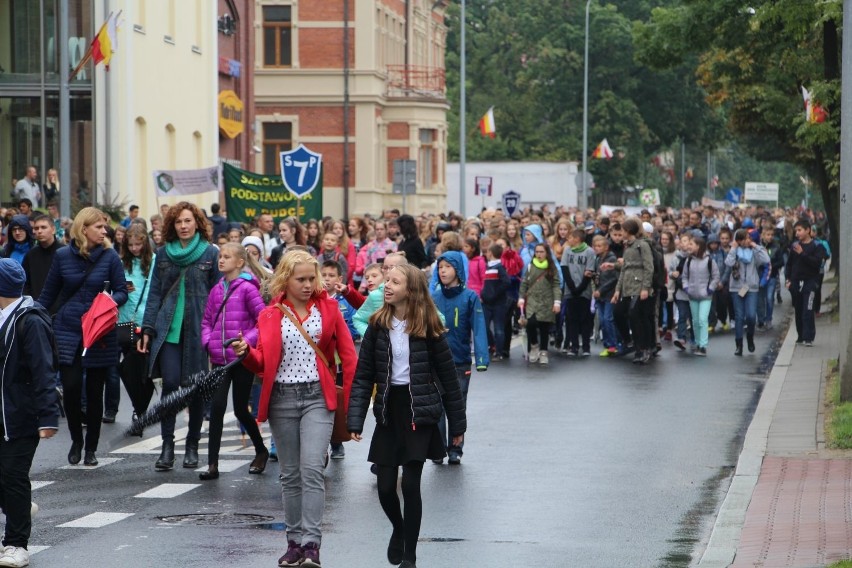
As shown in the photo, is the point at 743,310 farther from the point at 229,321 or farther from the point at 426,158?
the point at 426,158

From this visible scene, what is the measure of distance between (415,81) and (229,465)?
2098 inches

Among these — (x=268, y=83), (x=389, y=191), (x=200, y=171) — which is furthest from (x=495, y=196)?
(x=200, y=171)

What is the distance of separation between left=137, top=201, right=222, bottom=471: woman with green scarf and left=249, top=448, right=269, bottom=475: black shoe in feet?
1.72

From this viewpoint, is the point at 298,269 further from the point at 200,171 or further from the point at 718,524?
the point at 200,171

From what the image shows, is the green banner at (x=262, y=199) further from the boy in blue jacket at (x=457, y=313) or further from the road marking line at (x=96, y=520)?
the road marking line at (x=96, y=520)

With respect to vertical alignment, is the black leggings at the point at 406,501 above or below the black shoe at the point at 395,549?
above

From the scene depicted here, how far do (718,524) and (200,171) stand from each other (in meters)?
19.1

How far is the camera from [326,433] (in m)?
8.99

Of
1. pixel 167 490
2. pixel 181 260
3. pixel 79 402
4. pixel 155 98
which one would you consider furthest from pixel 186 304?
pixel 155 98

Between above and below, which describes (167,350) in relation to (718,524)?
above

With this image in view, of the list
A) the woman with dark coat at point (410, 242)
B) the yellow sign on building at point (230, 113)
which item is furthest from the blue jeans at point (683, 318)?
the yellow sign on building at point (230, 113)

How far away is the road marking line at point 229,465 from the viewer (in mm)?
12529

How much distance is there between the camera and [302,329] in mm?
9047

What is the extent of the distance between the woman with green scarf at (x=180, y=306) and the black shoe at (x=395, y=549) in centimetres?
405
